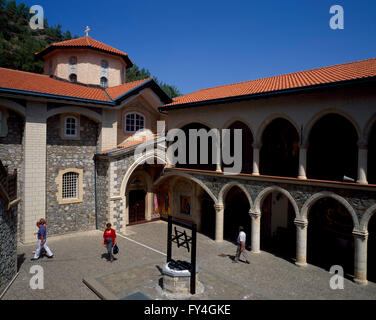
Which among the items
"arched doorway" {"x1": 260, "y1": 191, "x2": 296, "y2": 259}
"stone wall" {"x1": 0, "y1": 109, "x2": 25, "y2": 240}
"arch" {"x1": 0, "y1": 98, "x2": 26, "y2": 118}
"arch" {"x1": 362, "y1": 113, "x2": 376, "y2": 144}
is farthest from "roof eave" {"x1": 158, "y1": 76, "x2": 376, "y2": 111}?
"stone wall" {"x1": 0, "y1": 109, "x2": 25, "y2": 240}

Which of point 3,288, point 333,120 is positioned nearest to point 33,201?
point 3,288

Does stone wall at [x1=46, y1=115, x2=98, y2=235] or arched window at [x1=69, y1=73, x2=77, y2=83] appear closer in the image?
stone wall at [x1=46, y1=115, x2=98, y2=235]

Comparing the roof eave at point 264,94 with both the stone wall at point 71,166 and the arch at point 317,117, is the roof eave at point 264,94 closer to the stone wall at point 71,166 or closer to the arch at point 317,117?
the arch at point 317,117

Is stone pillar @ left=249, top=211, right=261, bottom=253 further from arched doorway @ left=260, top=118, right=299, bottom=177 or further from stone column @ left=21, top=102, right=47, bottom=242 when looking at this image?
stone column @ left=21, top=102, right=47, bottom=242

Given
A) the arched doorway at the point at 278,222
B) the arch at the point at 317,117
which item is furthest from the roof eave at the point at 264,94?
the arched doorway at the point at 278,222

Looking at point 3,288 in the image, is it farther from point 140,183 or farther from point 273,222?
point 273,222

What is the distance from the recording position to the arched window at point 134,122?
Answer: 1947 centimetres

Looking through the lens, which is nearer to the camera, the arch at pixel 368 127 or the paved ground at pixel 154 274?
the paved ground at pixel 154 274

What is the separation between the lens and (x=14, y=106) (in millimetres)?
14508

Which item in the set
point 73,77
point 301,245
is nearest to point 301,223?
point 301,245

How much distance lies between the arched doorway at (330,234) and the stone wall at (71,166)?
12354 millimetres

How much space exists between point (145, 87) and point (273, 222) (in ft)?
37.9

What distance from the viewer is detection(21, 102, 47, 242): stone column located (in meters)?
15.0

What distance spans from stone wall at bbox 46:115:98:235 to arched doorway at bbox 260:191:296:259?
10276 mm
